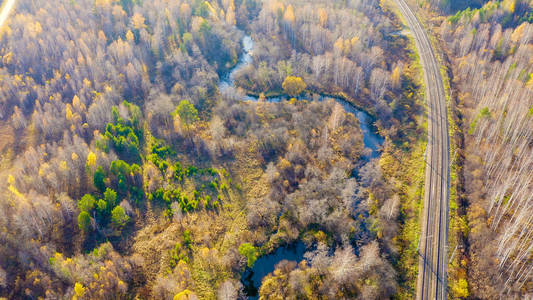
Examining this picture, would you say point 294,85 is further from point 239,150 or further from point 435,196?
point 435,196

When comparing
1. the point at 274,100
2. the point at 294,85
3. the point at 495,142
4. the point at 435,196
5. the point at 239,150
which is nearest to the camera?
the point at 435,196

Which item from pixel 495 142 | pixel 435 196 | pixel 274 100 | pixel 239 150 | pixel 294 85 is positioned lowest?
pixel 239 150

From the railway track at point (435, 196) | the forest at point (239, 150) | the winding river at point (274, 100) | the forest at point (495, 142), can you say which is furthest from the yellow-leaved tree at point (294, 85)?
the forest at point (495, 142)

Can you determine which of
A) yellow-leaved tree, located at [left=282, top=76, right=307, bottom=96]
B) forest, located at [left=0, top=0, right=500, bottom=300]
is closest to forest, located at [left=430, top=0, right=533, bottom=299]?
forest, located at [left=0, top=0, right=500, bottom=300]

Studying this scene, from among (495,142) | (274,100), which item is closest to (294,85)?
(274,100)

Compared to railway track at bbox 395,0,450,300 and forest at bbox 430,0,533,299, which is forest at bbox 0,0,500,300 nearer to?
forest at bbox 430,0,533,299

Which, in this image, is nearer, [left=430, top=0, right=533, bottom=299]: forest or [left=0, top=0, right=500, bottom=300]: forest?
[left=430, top=0, right=533, bottom=299]: forest

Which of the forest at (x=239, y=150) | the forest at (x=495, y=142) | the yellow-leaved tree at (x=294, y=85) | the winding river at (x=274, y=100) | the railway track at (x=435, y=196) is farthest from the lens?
the yellow-leaved tree at (x=294, y=85)

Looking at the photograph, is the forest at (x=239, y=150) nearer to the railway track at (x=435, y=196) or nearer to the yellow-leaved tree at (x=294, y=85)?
the yellow-leaved tree at (x=294, y=85)

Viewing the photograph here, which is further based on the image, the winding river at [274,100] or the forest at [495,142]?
the winding river at [274,100]
